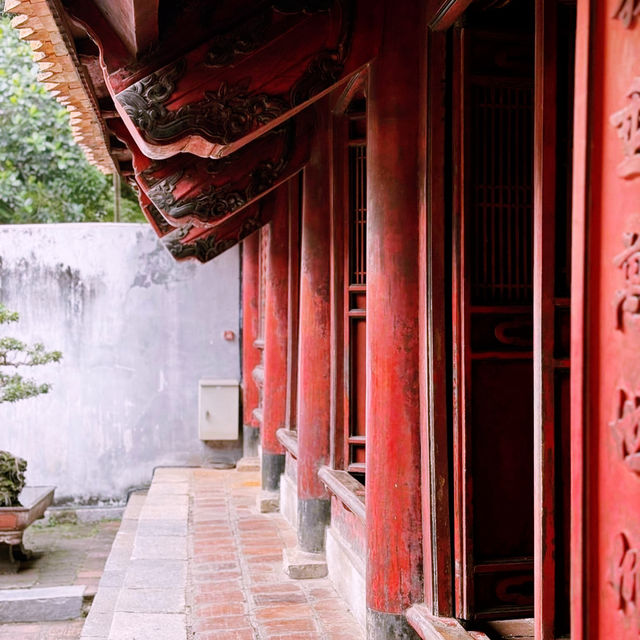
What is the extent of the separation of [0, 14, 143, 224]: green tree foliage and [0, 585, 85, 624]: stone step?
413 inches

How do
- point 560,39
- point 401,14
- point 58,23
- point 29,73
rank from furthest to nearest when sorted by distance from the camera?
point 29,73 → point 401,14 → point 58,23 → point 560,39

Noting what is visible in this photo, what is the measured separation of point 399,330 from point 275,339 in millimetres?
4497

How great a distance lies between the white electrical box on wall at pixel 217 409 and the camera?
1099 centimetres

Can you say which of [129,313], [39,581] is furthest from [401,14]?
[129,313]

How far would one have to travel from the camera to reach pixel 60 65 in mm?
4262

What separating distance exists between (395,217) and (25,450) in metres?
8.51

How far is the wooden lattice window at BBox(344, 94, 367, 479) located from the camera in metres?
5.59

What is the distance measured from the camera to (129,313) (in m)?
11.1

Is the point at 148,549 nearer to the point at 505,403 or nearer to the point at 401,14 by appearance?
the point at 505,403

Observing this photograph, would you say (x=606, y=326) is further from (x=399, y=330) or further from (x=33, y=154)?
(x=33, y=154)

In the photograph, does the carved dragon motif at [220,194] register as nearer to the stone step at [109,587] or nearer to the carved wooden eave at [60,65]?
the carved wooden eave at [60,65]

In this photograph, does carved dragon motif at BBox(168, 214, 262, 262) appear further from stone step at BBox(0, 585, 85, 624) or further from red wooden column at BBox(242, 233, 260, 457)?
stone step at BBox(0, 585, 85, 624)

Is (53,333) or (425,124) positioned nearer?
(425,124)

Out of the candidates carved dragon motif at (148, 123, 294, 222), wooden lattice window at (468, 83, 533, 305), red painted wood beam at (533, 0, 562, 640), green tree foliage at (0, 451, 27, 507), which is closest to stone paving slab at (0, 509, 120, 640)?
green tree foliage at (0, 451, 27, 507)
